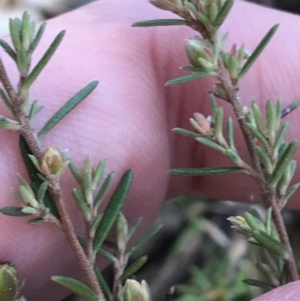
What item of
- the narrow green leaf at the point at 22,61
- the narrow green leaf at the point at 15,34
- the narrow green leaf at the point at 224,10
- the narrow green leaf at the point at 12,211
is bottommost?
the narrow green leaf at the point at 12,211

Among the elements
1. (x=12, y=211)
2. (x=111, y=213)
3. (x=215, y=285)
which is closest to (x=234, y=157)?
(x=111, y=213)

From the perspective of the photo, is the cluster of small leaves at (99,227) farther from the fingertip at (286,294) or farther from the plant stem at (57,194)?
the fingertip at (286,294)

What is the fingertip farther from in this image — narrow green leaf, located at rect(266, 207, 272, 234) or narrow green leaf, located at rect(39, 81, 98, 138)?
narrow green leaf, located at rect(39, 81, 98, 138)

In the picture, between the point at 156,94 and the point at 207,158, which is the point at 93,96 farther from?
the point at 207,158

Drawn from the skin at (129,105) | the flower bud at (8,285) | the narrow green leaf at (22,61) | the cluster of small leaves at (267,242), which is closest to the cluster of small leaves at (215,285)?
the skin at (129,105)

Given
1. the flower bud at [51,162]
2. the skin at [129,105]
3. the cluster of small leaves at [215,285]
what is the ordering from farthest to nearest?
the cluster of small leaves at [215,285]
the skin at [129,105]
the flower bud at [51,162]

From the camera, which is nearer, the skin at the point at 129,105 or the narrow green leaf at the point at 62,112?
the narrow green leaf at the point at 62,112

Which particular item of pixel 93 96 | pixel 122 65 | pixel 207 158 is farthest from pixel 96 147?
pixel 207 158
